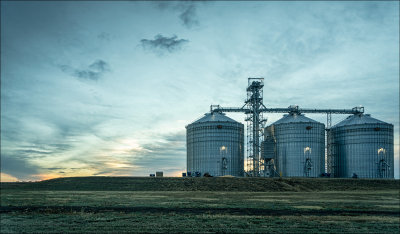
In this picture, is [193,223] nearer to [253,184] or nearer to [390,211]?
[390,211]

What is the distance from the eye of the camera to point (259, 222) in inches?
1008

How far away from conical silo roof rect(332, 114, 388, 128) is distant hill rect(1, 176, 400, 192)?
23.9m

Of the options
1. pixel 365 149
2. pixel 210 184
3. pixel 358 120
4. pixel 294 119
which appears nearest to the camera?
pixel 210 184

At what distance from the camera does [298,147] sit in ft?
319

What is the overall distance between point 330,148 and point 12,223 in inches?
3843

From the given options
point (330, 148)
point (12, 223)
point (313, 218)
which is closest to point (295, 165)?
point (330, 148)

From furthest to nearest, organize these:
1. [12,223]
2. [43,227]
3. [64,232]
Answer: [12,223] < [43,227] < [64,232]

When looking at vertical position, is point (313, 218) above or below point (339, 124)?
below

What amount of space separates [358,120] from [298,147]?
817 inches

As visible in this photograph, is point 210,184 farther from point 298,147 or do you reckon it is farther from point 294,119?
point 294,119

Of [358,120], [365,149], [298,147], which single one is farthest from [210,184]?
[358,120]

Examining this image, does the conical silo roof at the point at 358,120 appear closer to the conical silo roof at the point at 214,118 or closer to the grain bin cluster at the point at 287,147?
A: the grain bin cluster at the point at 287,147

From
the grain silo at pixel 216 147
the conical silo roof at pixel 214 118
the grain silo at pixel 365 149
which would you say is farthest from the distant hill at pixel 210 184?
the conical silo roof at pixel 214 118

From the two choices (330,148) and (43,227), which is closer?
(43,227)
